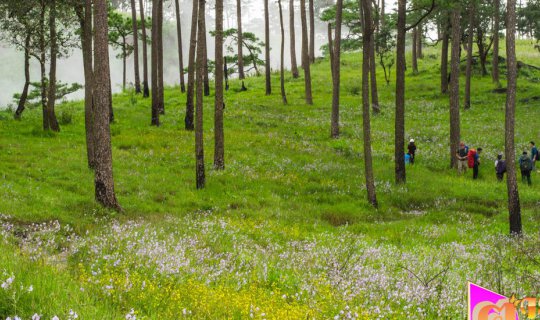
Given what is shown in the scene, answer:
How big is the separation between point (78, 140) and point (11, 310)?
65.4 feet

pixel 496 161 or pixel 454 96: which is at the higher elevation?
pixel 454 96

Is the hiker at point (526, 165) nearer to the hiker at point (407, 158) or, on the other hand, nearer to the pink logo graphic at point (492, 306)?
the hiker at point (407, 158)

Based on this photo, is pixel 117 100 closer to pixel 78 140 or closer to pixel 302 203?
pixel 78 140

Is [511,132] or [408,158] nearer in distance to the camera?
[511,132]

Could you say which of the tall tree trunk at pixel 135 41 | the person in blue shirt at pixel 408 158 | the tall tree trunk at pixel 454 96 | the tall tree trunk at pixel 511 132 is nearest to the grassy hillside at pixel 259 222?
the tall tree trunk at pixel 511 132

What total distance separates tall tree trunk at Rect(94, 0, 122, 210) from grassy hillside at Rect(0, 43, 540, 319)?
521 millimetres

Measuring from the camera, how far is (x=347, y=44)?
40312 mm

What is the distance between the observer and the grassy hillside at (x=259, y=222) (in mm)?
5582

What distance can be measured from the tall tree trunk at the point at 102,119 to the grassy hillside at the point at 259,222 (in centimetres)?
52

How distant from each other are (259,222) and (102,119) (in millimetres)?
5828

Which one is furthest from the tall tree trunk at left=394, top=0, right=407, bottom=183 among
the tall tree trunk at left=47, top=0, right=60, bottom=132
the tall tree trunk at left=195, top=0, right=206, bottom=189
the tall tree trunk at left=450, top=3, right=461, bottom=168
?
the tall tree trunk at left=47, top=0, right=60, bottom=132

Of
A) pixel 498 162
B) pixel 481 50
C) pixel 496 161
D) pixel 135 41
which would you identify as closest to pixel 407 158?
pixel 496 161

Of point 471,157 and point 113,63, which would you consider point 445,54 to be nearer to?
point 471,157

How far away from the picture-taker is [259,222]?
523 inches
